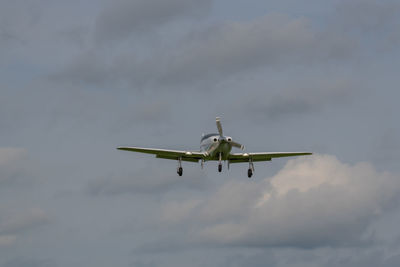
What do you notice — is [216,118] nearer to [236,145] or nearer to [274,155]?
[236,145]

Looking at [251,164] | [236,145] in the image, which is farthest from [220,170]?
[251,164]

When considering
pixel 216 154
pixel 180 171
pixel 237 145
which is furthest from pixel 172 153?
pixel 237 145

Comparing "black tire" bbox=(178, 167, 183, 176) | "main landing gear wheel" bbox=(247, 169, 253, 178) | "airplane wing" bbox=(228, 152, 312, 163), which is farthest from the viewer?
"airplane wing" bbox=(228, 152, 312, 163)

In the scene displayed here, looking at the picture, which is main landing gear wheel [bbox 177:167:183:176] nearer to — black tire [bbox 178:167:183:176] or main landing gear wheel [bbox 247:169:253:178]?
black tire [bbox 178:167:183:176]

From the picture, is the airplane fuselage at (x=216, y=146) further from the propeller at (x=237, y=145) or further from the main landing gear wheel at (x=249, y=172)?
the main landing gear wheel at (x=249, y=172)

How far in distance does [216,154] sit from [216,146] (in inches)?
60.6

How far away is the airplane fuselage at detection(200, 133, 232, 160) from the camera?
334 ft

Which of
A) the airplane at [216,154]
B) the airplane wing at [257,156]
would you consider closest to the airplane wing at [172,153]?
the airplane at [216,154]

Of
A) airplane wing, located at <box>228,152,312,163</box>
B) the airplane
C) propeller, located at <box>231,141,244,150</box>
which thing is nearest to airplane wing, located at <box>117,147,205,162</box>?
the airplane

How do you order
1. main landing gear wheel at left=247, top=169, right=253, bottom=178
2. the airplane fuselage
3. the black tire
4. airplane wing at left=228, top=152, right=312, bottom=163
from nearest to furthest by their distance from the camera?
the airplane fuselage, main landing gear wheel at left=247, top=169, right=253, bottom=178, the black tire, airplane wing at left=228, top=152, right=312, bottom=163

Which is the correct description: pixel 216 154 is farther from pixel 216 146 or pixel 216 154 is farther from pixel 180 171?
pixel 180 171

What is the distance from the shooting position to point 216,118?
335ft

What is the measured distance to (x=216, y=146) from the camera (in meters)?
103

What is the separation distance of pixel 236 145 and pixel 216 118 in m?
3.64
